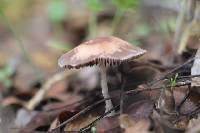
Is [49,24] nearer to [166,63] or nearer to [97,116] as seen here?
[166,63]

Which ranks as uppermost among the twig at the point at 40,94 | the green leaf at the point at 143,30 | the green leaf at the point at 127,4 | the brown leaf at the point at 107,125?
the green leaf at the point at 143,30

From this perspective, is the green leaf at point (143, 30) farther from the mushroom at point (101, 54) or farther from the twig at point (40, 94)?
the mushroom at point (101, 54)

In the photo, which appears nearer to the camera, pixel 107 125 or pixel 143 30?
pixel 107 125

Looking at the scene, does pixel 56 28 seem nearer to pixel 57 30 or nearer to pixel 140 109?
pixel 57 30

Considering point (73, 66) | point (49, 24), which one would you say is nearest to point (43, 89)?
point (73, 66)

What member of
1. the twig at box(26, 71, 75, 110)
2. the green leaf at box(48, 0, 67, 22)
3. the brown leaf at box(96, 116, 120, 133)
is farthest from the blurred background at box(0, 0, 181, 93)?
the brown leaf at box(96, 116, 120, 133)

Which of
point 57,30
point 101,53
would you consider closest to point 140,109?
point 101,53

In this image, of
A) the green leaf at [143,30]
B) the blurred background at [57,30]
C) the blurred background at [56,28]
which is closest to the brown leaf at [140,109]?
the blurred background at [57,30]

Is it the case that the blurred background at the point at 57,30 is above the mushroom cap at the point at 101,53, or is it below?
above
